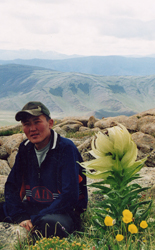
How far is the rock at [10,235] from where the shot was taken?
3.36 metres

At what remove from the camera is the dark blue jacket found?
3.53 m

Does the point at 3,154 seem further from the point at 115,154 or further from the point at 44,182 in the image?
the point at 115,154

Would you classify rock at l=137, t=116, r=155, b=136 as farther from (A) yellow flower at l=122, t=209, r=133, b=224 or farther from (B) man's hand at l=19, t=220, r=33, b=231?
(A) yellow flower at l=122, t=209, r=133, b=224

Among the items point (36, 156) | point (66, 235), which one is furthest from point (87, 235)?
point (36, 156)

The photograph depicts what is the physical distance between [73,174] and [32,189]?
0.70 metres

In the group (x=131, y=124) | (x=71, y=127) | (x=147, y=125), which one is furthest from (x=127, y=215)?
(x=71, y=127)

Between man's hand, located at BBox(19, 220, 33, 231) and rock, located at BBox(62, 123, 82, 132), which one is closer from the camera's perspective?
man's hand, located at BBox(19, 220, 33, 231)

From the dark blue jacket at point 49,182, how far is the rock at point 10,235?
0.61 feet

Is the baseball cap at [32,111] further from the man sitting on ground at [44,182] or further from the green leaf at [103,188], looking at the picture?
the green leaf at [103,188]

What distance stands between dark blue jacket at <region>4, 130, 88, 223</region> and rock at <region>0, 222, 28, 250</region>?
186mm

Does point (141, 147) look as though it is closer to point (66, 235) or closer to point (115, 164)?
point (66, 235)

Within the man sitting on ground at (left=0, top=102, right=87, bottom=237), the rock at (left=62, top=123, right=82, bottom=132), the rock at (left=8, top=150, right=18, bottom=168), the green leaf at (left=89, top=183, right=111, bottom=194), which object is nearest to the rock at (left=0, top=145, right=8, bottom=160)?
the rock at (left=8, top=150, right=18, bottom=168)

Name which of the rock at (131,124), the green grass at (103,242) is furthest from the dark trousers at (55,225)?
the rock at (131,124)

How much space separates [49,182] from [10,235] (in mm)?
835
